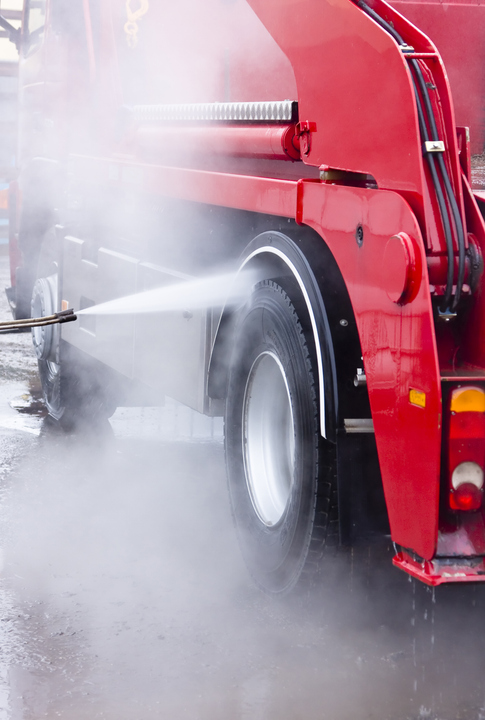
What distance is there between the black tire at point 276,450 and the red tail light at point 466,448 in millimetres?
521

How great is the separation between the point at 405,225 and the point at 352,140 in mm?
441

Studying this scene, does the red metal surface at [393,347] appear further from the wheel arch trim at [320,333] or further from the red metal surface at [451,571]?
the wheel arch trim at [320,333]

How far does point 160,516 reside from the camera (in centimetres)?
421

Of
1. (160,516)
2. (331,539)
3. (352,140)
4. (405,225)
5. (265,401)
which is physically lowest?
(160,516)

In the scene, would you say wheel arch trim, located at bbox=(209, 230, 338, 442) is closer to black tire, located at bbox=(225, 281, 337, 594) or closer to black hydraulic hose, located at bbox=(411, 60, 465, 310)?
black tire, located at bbox=(225, 281, 337, 594)

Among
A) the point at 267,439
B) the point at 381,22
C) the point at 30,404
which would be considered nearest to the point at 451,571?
the point at 267,439

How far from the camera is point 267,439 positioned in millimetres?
3395

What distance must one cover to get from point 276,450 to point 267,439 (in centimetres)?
6

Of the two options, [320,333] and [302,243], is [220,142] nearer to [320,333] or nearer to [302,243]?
[302,243]

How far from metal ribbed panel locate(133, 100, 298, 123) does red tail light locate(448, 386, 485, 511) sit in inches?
49.5

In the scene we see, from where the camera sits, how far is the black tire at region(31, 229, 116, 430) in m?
5.46

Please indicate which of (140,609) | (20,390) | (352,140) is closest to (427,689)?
(140,609)

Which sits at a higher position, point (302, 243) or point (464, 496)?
point (302, 243)

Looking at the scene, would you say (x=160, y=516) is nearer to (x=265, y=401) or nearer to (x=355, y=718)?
(x=265, y=401)
